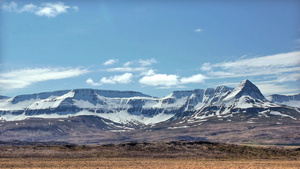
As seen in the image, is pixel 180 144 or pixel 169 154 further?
pixel 180 144

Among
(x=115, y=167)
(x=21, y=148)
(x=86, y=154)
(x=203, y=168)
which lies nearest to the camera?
(x=203, y=168)

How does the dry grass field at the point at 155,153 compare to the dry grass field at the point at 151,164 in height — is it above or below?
below

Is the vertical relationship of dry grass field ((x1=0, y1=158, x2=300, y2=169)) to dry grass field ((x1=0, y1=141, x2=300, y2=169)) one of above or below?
above

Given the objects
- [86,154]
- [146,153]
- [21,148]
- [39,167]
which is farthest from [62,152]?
[39,167]

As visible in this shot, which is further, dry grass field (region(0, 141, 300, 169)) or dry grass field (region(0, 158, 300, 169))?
dry grass field (region(0, 141, 300, 169))

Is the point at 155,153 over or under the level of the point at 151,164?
under

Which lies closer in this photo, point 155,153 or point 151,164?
point 151,164

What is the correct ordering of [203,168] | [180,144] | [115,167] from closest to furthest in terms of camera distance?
[203,168] → [115,167] → [180,144]

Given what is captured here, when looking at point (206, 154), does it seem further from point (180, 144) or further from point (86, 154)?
point (86, 154)

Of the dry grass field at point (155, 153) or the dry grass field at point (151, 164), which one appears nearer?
the dry grass field at point (151, 164)

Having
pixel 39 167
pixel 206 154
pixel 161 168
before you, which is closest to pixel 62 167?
pixel 39 167

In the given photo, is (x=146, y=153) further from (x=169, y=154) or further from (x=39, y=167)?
(x=39, y=167)

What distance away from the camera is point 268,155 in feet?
322

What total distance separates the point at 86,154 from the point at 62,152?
714 cm
